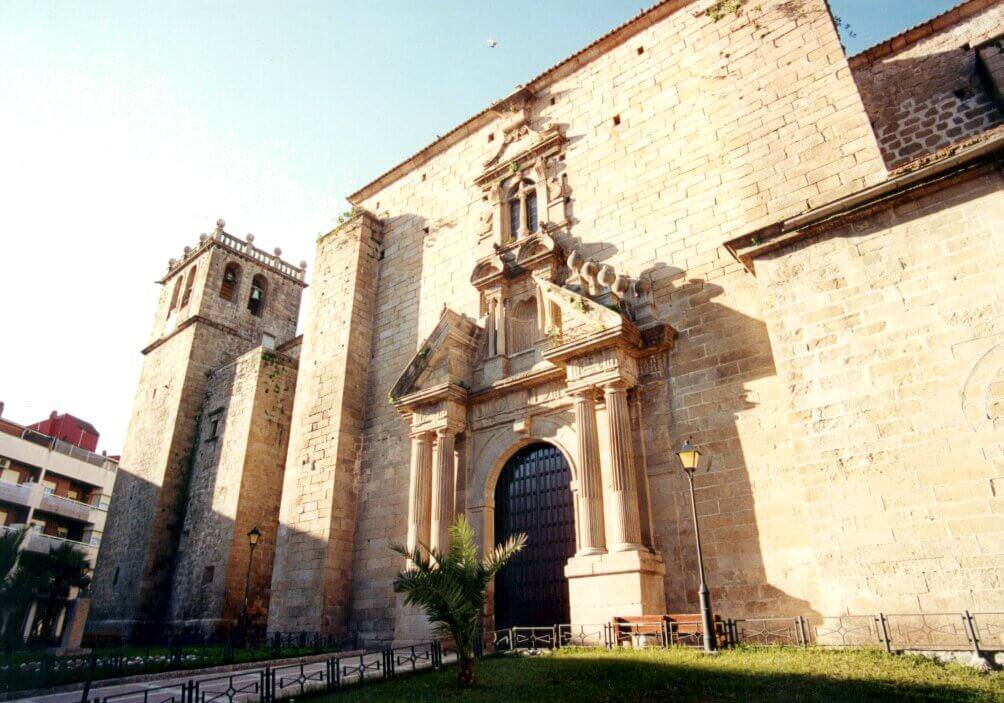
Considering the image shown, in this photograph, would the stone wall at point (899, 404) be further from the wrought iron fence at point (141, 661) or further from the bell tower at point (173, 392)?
the bell tower at point (173, 392)

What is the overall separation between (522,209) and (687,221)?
4.63 meters

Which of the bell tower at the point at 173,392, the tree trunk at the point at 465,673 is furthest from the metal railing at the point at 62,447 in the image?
the tree trunk at the point at 465,673

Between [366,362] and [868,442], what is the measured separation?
12.9 meters

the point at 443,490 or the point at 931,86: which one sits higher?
the point at 931,86

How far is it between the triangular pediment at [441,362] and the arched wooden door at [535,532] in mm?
2428

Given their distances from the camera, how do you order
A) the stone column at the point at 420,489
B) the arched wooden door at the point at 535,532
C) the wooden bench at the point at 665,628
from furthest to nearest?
the stone column at the point at 420,489 < the arched wooden door at the point at 535,532 < the wooden bench at the point at 665,628

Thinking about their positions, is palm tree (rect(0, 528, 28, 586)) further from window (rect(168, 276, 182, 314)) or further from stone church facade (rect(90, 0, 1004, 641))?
window (rect(168, 276, 182, 314))

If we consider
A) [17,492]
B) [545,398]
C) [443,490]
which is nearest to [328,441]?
[443,490]

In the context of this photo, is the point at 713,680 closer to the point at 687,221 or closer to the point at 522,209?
the point at 687,221

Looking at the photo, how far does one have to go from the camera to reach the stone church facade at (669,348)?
854 cm

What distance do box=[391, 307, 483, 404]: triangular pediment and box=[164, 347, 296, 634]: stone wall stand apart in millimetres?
9387

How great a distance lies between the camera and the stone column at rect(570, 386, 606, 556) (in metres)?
11.1

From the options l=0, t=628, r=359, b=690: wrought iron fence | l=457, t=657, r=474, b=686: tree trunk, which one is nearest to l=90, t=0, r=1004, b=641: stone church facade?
l=0, t=628, r=359, b=690: wrought iron fence

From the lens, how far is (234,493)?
69.3 feet
